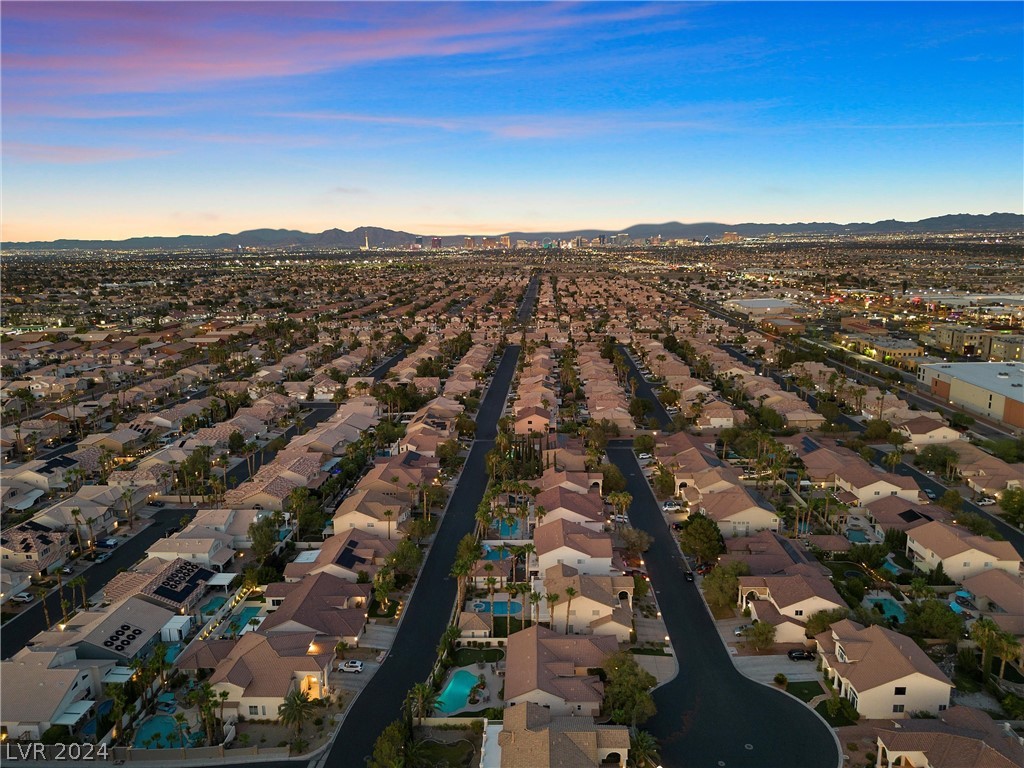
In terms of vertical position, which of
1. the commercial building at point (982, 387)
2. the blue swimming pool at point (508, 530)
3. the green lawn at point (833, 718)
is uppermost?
the commercial building at point (982, 387)

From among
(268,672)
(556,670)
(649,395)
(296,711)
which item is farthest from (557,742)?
(649,395)

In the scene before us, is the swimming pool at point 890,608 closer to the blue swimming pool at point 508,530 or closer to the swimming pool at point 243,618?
the blue swimming pool at point 508,530

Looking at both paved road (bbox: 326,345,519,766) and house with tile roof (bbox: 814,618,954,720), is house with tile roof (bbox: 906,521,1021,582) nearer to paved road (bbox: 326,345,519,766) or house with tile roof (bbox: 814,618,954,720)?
house with tile roof (bbox: 814,618,954,720)

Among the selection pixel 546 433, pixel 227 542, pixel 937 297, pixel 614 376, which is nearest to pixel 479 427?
pixel 546 433

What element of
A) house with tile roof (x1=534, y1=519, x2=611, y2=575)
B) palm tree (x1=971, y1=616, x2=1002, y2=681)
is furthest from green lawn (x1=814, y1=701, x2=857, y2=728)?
house with tile roof (x1=534, y1=519, x2=611, y2=575)

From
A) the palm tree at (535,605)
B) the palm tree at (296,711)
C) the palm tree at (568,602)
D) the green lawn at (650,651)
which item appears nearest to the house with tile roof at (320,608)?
the palm tree at (296,711)

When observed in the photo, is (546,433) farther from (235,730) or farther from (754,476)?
(235,730)

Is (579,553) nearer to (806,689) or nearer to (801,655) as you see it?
(801,655)
